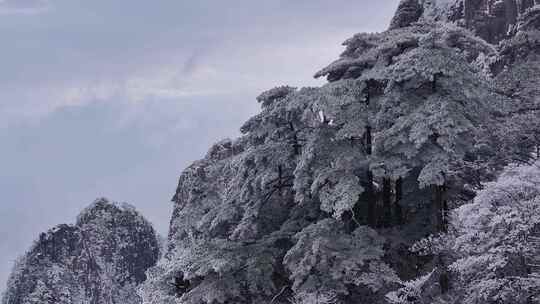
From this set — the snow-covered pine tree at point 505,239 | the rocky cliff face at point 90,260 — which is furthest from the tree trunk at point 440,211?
the rocky cliff face at point 90,260

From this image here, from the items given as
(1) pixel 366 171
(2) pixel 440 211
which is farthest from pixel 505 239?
(1) pixel 366 171

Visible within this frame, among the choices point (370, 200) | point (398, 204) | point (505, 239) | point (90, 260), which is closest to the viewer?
point (505, 239)

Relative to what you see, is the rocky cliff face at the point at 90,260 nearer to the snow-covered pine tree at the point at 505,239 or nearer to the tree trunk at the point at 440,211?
the tree trunk at the point at 440,211

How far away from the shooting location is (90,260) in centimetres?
7275

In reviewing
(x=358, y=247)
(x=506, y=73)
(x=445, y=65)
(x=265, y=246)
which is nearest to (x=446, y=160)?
(x=445, y=65)

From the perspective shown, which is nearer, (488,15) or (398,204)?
(398,204)

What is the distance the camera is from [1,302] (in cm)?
6550

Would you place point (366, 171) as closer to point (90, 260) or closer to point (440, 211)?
point (440, 211)

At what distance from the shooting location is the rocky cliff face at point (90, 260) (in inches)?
2601

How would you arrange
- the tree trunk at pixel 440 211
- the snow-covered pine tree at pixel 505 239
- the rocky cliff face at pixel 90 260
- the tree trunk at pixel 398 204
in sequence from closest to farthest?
the snow-covered pine tree at pixel 505 239
the tree trunk at pixel 440 211
the tree trunk at pixel 398 204
the rocky cliff face at pixel 90 260

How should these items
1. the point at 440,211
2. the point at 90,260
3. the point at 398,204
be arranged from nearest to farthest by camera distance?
the point at 440,211, the point at 398,204, the point at 90,260

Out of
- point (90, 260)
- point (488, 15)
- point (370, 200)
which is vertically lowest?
point (370, 200)

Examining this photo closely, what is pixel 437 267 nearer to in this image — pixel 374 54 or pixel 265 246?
pixel 265 246

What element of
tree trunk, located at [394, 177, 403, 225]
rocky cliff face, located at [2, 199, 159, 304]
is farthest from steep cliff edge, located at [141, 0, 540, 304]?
rocky cliff face, located at [2, 199, 159, 304]
